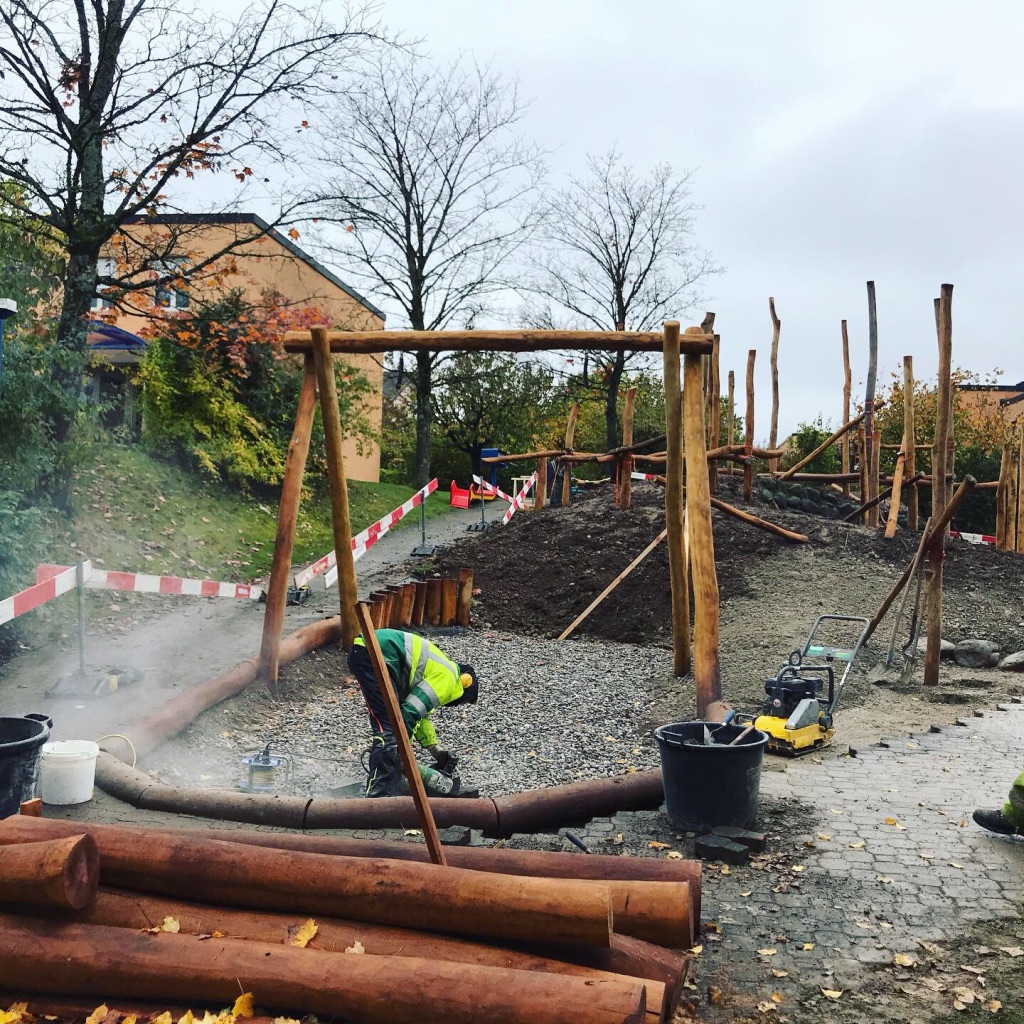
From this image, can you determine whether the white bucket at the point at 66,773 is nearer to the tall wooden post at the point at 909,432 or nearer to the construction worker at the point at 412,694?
the construction worker at the point at 412,694

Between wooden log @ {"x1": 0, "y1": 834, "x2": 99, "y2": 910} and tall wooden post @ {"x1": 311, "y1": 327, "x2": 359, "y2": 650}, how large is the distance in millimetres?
4305

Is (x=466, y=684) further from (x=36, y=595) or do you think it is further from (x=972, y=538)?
(x=972, y=538)

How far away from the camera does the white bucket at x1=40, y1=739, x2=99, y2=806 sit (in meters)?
6.11

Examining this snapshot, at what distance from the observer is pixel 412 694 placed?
21.0ft

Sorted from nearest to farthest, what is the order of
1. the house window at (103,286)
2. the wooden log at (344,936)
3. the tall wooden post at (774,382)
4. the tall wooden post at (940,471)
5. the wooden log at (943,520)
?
1. the wooden log at (344,936)
2. the wooden log at (943,520)
3. the tall wooden post at (940,471)
4. the house window at (103,286)
5. the tall wooden post at (774,382)

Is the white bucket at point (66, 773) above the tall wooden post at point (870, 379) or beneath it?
beneath

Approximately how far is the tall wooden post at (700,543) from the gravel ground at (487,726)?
88 centimetres

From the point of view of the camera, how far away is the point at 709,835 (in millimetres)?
5734

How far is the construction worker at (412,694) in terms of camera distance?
6.40m

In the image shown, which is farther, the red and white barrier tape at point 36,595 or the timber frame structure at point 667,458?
the red and white barrier tape at point 36,595

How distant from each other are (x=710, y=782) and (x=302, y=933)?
2877mm

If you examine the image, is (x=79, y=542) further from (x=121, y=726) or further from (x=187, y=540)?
(x=121, y=726)

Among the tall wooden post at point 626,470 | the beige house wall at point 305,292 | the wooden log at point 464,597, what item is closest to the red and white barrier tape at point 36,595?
the wooden log at point 464,597

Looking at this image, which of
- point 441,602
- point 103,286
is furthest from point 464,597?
point 103,286
